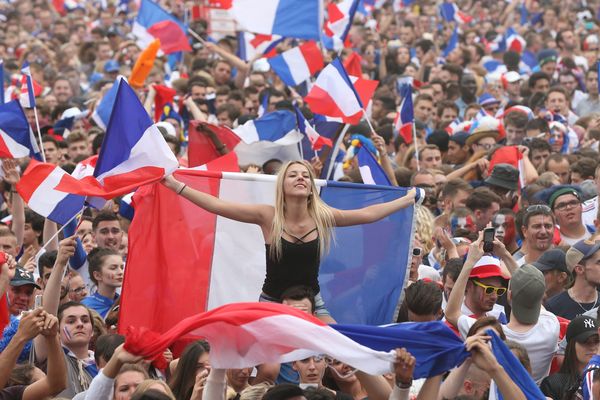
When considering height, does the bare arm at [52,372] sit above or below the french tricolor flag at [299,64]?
below

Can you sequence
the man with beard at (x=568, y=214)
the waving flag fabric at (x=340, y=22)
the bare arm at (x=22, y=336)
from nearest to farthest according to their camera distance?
the bare arm at (x=22, y=336) < the man with beard at (x=568, y=214) < the waving flag fabric at (x=340, y=22)

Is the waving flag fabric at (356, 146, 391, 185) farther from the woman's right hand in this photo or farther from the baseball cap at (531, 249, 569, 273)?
the woman's right hand

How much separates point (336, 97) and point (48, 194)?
393 cm

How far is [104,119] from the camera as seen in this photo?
1456 centimetres

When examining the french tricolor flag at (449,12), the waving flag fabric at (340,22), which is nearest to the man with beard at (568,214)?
the waving flag fabric at (340,22)

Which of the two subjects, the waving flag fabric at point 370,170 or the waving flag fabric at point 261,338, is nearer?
the waving flag fabric at point 261,338

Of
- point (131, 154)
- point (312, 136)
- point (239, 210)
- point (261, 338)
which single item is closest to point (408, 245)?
point (239, 210)

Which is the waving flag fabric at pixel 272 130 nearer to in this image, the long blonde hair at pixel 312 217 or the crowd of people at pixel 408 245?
the crowd of people at pixel 408 245

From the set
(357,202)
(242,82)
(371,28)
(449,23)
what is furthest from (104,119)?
(449,23)

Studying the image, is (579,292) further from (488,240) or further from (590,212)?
(590,212)

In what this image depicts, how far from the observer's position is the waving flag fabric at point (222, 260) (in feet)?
30.0

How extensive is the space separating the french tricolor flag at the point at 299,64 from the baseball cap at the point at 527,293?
8.27m

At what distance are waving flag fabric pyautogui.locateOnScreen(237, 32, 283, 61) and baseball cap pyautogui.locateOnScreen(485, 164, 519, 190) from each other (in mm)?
7008

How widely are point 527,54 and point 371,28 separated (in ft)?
8.69
